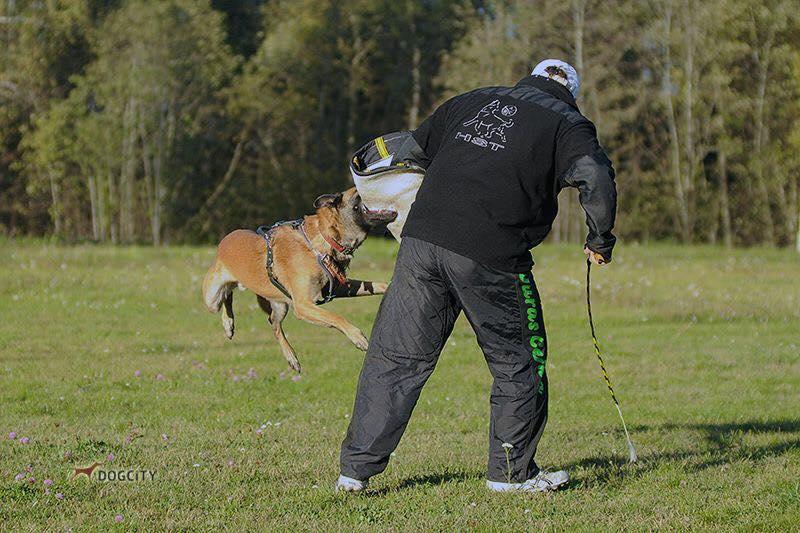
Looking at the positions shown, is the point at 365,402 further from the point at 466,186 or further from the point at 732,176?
the point at 732,176

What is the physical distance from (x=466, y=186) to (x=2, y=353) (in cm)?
721

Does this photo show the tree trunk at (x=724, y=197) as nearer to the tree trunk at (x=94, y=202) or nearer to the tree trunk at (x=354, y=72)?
the tree trunk at (x=354, y=72)

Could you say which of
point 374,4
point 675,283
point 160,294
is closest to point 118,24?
point 374,4

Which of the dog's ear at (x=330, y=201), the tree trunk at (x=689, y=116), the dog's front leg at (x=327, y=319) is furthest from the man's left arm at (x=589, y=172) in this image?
the tree trunk at (x=689, y=116)

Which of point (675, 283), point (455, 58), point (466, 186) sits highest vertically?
point (455, 58)

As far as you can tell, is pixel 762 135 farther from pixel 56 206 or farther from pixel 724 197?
pixel 56 206

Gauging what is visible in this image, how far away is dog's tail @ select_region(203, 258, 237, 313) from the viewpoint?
804 centimetres

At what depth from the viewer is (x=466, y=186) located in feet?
17.7

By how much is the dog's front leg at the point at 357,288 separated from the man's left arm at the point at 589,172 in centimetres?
215

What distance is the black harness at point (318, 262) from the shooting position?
7.16 metres

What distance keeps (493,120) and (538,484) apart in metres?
1.97

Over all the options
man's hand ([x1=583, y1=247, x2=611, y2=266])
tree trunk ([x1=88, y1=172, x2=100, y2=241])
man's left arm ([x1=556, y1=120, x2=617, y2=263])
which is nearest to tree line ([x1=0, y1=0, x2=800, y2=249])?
tree trunk ([x1=88, y1=172, x2=100, y2=241])

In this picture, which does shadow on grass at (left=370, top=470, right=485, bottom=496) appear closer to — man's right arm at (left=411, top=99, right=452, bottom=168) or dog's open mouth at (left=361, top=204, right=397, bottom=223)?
dog's open mouth at (left=361, top=204, right=397, bottom=223)

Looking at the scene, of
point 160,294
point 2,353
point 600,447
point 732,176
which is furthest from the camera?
point 732,176
